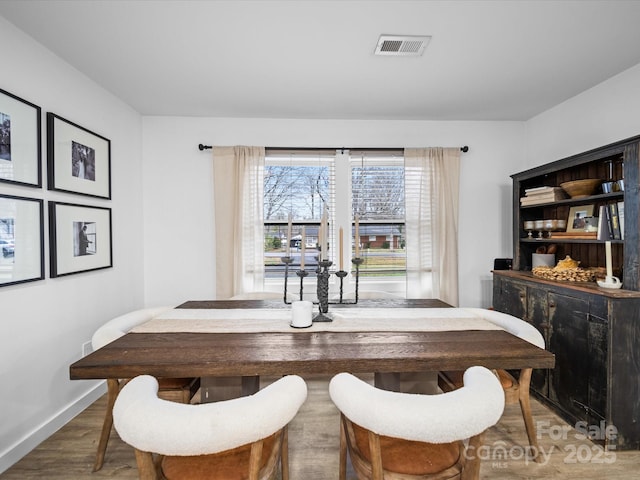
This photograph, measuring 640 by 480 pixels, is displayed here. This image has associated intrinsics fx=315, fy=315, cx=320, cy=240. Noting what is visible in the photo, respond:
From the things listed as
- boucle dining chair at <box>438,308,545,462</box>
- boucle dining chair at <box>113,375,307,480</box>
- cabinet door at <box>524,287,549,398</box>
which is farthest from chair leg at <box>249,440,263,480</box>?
cabinet door at <box>524,287,549,398</box>

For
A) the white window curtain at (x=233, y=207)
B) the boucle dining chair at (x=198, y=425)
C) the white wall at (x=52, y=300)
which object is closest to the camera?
the boucle dining chair at (x=198, y=425)

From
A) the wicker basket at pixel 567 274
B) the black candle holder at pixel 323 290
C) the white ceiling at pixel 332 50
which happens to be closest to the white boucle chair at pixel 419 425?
the black candle holder at pixel 323 290

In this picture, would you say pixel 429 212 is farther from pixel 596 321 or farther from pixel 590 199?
pixel 596 321

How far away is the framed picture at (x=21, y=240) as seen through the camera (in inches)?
69.5

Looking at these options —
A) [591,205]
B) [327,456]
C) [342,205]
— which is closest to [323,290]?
[327,456]

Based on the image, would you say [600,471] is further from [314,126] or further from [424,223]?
[314,126]

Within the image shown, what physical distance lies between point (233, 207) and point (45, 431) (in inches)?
83.0

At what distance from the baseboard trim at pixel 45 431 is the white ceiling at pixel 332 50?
7.99 feet

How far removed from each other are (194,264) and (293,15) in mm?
2404

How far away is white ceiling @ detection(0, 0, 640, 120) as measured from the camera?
170cm

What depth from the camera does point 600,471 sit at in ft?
5.76

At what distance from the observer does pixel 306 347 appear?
148cm

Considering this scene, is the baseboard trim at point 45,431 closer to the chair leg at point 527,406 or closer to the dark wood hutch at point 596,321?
the chair leg at point 527,406

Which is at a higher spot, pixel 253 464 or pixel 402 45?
pixel 402 45
